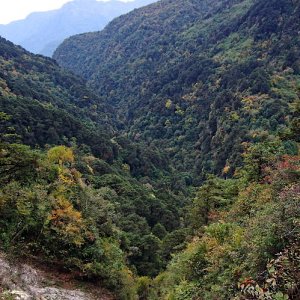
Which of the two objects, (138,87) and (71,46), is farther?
(71,46)

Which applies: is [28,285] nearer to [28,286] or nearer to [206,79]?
[28,286]

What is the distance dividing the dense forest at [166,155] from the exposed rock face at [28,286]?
0.68m

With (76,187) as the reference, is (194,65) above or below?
below

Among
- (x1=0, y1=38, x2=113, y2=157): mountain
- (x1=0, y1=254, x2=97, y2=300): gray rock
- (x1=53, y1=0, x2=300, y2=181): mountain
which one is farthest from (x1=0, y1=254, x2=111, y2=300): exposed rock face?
(x1=53, y1=0, x2=300, y2=181): mountain

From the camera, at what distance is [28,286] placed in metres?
15.1

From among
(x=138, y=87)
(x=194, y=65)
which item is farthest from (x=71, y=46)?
(x=194, y=65)

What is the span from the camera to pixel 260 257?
10711 mm

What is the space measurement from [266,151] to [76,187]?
443 inches

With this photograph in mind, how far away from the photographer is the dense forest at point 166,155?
48.2 feet

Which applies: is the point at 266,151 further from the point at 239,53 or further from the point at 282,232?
the point at 239,53

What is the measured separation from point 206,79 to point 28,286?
285 ft

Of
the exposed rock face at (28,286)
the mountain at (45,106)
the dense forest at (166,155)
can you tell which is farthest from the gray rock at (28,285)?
the mountain at (45,106)

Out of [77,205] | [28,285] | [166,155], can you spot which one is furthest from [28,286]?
[166,155]

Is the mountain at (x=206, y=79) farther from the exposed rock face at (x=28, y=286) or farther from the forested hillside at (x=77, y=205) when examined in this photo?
the exposed rock face at (x=28, y=286)
